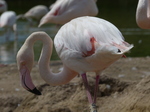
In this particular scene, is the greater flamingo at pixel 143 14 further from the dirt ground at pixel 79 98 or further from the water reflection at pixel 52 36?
the water reflection at pixel 52 36

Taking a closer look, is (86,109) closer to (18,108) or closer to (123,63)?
(18,108)

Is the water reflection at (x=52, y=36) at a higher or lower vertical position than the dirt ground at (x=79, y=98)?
lower

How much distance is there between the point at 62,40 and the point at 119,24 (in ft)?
33.7

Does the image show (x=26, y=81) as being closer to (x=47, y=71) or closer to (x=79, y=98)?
(x=47, y=71)

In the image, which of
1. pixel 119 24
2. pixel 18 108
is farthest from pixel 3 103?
pixel 119 24

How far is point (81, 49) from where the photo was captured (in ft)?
12.6

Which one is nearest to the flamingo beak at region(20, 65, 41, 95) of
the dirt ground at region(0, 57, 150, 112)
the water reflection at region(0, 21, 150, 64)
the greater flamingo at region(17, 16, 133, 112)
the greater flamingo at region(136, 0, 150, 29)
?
the greater flamingo at region(17, 16, 133, 112)

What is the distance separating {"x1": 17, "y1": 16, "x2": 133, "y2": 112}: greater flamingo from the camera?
3.66 meters

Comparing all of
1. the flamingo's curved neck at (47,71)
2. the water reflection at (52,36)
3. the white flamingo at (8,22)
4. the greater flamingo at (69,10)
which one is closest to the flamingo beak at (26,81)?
the flamingo's curved neck at (47,71)

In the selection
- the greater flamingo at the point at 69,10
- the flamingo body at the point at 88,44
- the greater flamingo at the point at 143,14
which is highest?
the flamingo body at the point at 88,44

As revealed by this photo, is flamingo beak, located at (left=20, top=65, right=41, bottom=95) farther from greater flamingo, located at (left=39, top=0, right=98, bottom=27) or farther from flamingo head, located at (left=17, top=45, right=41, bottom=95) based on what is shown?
greater flamingo, located at (left=39, top=0, right=98, bottom=27)

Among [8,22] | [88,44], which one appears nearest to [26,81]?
[88,44]

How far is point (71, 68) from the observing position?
13.1ft

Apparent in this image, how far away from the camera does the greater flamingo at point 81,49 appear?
366 centimetres
